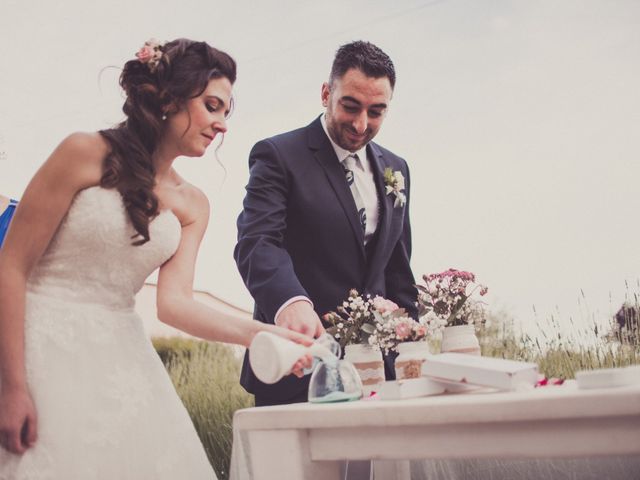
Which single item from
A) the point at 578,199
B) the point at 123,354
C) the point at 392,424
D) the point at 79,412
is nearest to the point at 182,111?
the point at 123,354

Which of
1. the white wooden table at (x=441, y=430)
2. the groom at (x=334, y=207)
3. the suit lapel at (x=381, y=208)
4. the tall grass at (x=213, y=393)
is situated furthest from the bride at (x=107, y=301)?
the tall grass at (x=213, y=393)

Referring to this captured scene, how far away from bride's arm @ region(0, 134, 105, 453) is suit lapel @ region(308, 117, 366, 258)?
0.76 metres

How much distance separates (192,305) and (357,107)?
80 cm

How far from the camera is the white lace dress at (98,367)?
4.12ft

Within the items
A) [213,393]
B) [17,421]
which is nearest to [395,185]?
[17,421]

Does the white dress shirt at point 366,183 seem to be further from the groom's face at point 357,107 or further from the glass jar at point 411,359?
the glass jar at point 411,359

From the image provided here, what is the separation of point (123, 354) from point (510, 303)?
213 centimetres

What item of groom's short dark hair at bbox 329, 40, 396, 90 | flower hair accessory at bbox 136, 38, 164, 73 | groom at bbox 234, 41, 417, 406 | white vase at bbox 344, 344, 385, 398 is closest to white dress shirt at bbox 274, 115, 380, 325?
groom at bbox 234, 41, 417, 406

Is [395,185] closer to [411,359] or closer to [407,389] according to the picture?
[411,359]

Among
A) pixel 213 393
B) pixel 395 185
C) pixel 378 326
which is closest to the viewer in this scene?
pixel 378 326

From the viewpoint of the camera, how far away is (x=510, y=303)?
10.3 ft

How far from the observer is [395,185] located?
208 cm

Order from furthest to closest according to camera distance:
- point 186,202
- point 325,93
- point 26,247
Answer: point 325,93
point 186,202
point 26,247

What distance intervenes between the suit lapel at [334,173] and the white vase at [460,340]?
45cm
